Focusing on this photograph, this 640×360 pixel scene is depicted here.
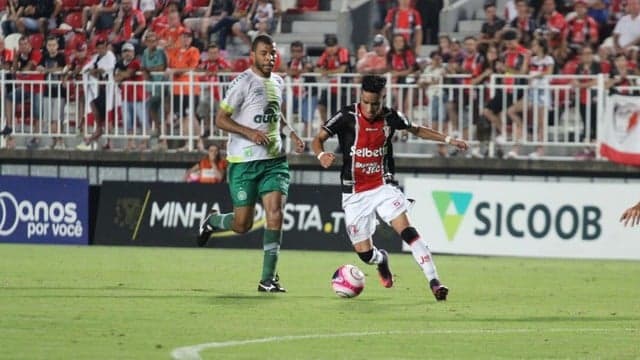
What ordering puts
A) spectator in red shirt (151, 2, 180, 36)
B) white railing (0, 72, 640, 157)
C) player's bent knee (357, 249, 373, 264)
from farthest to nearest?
spectator in red shirt (151, 2, 180, 36)
white railing (0, 72, 640, 157)
player's bent knee (357, 249, 373, 264)

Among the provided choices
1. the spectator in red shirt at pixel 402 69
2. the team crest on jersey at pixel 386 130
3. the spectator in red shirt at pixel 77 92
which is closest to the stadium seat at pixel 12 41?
the spectator in red shirt at pixel 77 92

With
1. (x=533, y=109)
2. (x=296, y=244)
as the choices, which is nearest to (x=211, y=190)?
(x=296, y=244)

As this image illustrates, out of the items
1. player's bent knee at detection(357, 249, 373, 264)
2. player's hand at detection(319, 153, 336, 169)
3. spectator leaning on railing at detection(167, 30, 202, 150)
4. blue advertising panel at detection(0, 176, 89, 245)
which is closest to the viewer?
player's hand at detection(319, 153, 336, 169)

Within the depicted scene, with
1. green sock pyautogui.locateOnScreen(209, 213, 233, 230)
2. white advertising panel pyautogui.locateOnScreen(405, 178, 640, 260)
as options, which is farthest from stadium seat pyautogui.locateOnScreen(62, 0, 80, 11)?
green sock pyautogui.locateOnScreen(209, 213, 233, 230)

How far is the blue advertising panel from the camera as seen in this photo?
24.9 meters

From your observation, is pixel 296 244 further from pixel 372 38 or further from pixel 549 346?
pixel 549 346

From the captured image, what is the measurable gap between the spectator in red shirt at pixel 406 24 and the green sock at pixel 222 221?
10.5 m

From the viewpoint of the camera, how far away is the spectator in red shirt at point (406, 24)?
2641 cm

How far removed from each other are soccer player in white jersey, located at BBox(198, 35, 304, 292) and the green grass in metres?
0.61

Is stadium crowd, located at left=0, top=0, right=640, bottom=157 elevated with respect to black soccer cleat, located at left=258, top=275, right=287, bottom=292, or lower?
elevated

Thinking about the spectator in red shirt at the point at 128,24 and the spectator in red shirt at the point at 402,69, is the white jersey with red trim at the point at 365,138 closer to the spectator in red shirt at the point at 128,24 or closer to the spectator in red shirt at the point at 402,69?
the spectator in red shirt at the point at 402,69

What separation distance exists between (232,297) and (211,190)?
374 inches

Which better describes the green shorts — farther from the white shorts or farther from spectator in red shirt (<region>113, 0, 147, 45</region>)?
spectator in red shirt (<region>113, 0, 147, 45</region>)

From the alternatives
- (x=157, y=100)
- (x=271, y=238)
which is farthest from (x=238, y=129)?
(x=157, y=100)
